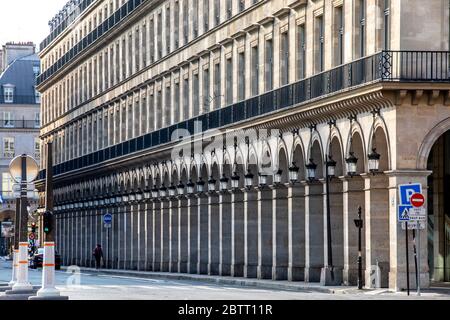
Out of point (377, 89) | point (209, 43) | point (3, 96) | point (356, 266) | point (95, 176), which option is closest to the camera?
point (377, 89)

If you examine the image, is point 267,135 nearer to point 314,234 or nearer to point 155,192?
point 314,234

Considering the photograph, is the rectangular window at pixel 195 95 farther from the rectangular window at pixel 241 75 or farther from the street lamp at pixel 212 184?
the rectangular window at pixel 241 75

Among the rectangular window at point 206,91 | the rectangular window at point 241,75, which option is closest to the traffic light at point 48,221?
the rectangular window at point 241,75

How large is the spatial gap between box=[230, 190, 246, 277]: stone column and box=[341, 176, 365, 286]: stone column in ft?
51.0

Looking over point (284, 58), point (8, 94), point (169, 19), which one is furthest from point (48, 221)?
point (8, 94)

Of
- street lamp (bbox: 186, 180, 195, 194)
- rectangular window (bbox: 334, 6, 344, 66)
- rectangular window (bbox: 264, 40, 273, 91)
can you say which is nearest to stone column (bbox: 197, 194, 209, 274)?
street lamp (bbox: 186, 180, 195, 194)

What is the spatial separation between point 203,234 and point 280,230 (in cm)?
1449

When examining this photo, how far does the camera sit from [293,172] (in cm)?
5991

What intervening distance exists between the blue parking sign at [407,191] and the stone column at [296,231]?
15.2 meters

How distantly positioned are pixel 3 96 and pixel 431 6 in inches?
5360

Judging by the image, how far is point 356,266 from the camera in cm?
5416

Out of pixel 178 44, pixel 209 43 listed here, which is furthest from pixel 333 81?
pixel 178 44

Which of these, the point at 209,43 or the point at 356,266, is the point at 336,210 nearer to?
the point at 356,266

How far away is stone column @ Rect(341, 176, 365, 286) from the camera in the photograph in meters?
53.9
